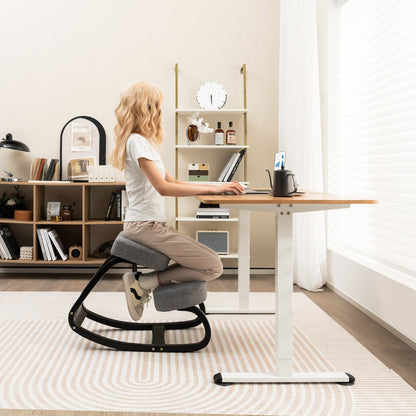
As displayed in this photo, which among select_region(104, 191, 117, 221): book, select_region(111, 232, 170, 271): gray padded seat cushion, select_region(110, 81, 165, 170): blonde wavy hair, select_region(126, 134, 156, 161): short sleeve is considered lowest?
select_region(111, 232, 170, 271): gray padded seat cushion

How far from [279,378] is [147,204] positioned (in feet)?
3.07

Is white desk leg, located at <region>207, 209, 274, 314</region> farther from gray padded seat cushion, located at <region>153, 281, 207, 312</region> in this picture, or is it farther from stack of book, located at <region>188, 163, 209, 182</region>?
stack of book, located at <region>188, 163, 209, 182</region>

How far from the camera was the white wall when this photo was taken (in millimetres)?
4086

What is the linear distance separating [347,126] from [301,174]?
46cm

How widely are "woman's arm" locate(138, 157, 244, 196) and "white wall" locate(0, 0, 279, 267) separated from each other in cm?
200

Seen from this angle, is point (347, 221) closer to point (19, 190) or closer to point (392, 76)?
point (392, 76)

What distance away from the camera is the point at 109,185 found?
157 inches

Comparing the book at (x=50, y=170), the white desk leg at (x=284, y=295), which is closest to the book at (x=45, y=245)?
the book at (x=50, y=170)

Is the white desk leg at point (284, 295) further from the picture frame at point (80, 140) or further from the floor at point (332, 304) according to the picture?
the picture frame at point (80, 140)

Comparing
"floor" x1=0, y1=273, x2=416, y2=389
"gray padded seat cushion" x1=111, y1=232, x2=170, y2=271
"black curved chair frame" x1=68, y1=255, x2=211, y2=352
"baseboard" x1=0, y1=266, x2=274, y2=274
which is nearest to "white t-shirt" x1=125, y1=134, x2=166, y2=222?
"gray padded seat cushion" x1=111, y1=232, x2=170, y2=271

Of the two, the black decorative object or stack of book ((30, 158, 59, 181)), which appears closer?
the black decorative object

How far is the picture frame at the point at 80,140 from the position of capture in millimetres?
4074

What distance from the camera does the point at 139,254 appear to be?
222 centimetres

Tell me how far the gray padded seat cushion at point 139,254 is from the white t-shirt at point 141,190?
124 millimetres
